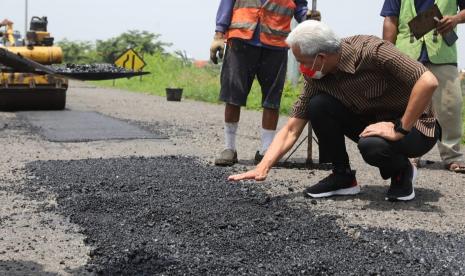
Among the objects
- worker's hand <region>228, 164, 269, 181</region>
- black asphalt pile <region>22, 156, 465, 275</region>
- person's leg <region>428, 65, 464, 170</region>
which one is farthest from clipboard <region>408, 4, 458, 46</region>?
worker's hand <region>228, 164, 269, 181</region>

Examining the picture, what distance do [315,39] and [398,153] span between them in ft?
3.20

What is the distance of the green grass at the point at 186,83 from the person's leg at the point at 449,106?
5.85 metres

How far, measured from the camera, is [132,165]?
531 cm

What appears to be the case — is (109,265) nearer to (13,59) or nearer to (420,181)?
(13,59)

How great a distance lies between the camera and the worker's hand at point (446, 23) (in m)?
5.20

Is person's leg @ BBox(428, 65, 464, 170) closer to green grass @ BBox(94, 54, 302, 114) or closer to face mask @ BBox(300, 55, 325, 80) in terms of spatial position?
face mask @ BBox(300, 55, 325, 80)

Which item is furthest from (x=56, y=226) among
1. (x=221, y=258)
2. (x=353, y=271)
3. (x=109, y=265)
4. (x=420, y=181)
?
(x=420, y=181)

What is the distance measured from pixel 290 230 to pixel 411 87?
1158 millimetres

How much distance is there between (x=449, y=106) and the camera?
215 inches

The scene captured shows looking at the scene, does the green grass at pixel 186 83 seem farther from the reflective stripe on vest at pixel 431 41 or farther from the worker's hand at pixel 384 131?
the worker's hand at pixel 384 131

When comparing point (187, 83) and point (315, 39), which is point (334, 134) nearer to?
point (315, 39)

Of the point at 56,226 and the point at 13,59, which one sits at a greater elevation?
the point at 13,59

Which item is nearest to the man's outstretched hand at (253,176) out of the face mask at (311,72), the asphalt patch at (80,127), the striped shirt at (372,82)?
the striped shirt at (372,82)

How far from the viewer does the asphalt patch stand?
7.34 metres
